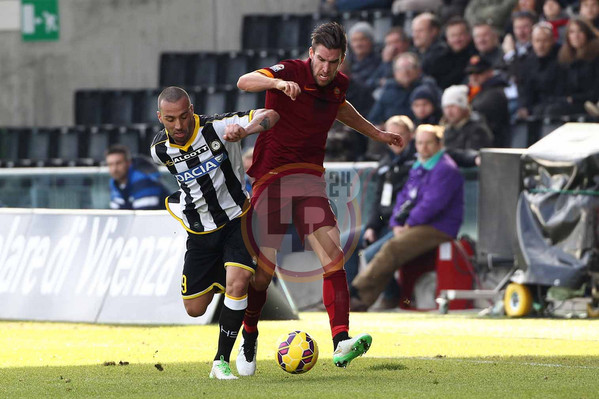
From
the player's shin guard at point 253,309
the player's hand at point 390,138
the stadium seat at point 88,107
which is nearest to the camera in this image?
the player's shin guard at point 253,309

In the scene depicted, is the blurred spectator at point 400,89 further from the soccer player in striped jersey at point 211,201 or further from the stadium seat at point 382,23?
the soccer player in striped jersey at point 211,201

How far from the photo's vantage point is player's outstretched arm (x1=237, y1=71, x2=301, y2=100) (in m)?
7.11

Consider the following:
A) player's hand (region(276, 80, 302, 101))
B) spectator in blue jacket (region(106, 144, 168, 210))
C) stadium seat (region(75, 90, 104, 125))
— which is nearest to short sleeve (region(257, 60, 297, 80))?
player's hand (region(276, 80, 302, 101))

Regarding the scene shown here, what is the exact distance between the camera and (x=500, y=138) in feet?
51.3

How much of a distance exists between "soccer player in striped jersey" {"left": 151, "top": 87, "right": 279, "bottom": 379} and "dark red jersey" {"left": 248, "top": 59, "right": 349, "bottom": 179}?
0.26 metres

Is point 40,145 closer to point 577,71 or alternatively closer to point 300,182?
point 577,71

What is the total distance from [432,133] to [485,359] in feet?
19.2

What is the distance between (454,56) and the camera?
17.1 m

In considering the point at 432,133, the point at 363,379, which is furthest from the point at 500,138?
the point at 363,379

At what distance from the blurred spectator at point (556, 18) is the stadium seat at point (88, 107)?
841 centimetres

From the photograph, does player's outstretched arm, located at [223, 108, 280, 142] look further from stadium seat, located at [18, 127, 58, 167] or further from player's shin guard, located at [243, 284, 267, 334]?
stadium seat, located at [18, 127, 58, 167]

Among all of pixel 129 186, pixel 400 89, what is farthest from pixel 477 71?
pixel 129 186

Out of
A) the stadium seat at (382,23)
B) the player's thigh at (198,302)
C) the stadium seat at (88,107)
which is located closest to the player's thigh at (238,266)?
the player's thigh at (198,302)

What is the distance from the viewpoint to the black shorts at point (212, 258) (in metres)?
7.66
